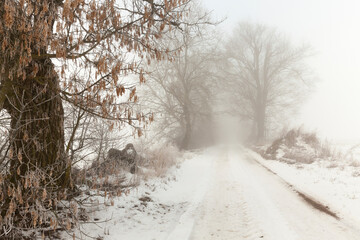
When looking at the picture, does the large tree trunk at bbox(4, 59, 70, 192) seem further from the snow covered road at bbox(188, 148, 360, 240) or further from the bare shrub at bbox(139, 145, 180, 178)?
the bare shrub at bbox(139, 145, 180, 178)

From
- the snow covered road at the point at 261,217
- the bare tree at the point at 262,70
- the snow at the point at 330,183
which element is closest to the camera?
the snow covered road at the point at 261,217

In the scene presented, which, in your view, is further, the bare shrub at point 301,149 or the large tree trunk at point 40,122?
the bare shrub at point 301,149

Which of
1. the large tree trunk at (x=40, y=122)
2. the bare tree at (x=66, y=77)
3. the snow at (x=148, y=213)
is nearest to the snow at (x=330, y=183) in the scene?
the snow at (x=148, y=213)

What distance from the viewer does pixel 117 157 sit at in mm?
8594

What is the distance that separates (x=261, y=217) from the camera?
545cm

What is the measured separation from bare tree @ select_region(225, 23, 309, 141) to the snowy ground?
60.7ft

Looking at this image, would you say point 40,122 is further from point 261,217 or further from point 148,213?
point 261,217

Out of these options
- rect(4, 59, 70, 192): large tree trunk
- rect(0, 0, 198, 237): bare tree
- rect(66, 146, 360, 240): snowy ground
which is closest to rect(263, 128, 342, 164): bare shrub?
rect(66, 146, 360, 240): snowy ground

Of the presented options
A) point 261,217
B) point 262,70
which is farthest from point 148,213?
point 262,70

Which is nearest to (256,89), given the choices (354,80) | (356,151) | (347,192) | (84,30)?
(356,151)

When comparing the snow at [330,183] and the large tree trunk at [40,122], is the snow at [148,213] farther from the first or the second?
the snow at [330,183]

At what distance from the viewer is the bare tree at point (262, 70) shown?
1035 inches

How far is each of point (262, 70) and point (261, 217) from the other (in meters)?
24.7

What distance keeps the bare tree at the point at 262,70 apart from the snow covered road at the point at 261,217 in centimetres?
1983
